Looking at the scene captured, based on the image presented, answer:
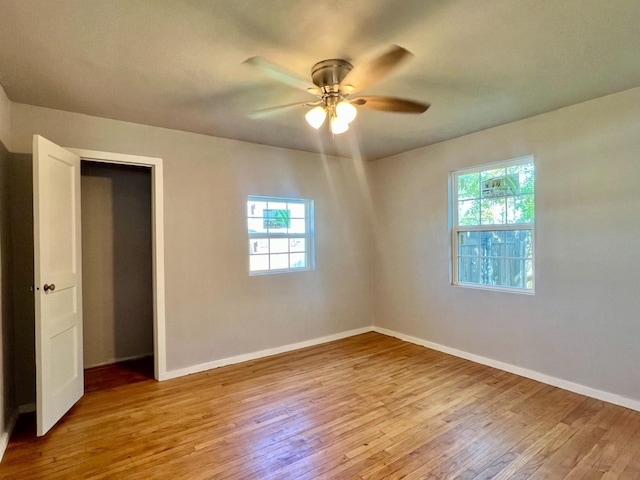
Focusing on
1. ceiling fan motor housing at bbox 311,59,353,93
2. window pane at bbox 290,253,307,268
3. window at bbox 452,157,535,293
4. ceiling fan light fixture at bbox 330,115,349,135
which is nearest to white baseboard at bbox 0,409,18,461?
window pane at bbox 290,253,307,268

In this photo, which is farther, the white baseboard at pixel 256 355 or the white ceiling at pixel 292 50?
the white baseboard at pixel 256 355

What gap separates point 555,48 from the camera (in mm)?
2014

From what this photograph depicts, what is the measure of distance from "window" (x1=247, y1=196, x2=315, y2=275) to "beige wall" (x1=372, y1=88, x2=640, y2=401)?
1580 mm

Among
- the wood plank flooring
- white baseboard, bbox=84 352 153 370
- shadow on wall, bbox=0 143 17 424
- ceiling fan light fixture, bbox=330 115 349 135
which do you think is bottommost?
white baseboard, bbox=84 352 153 370

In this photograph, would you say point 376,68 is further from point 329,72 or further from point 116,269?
point 116,269

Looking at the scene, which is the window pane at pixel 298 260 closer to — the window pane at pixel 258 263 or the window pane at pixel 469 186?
the window pane at pixel 258 263

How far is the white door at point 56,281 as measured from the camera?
7.66 feet

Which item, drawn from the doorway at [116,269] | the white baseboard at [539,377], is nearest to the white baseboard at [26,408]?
the doorway at [116,269]

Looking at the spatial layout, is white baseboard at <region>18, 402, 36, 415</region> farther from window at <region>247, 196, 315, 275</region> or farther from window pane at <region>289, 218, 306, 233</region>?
window pane at <region>289, 218, 306, 233</region>

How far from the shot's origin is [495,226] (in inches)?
142

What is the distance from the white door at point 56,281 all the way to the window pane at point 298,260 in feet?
7.28

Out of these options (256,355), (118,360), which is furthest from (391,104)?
(118,360)

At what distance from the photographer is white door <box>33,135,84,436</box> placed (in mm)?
2334

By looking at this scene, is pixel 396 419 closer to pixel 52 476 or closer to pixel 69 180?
pixel 52 476
